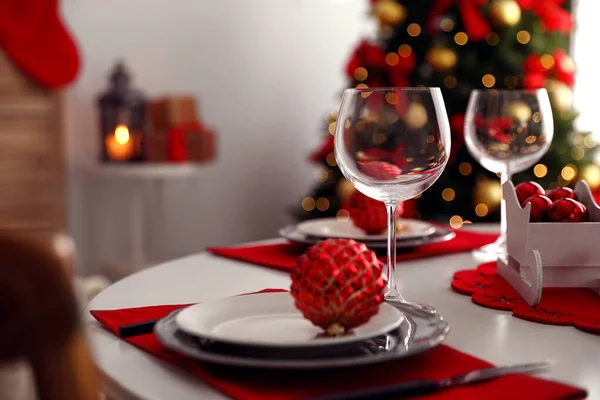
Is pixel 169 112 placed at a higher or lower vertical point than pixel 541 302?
higher

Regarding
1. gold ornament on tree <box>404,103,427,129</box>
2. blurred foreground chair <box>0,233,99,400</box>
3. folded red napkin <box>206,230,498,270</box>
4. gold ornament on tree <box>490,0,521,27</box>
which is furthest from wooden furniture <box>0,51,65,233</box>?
blurred foreground chair <box>0,233,99,400</box>

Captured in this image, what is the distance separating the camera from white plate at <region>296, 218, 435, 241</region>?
1.13m

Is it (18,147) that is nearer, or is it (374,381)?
(374,381)

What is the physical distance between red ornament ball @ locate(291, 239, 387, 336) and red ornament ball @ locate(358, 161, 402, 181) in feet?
0.40

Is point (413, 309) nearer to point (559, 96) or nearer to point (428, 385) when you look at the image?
point (428, 385)

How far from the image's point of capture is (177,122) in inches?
130

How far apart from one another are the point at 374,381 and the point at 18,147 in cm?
Result: 293

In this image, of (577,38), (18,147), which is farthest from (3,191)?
(577,38)

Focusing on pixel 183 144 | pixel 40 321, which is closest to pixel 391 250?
pixel 40 321

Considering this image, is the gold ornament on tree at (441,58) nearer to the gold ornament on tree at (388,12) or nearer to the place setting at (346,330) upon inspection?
the gold ornament on tree at (388,12)

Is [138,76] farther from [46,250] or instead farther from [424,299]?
[46,250]

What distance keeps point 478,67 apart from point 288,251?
183cm

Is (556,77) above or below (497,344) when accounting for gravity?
above

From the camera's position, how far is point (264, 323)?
0.69 meters
